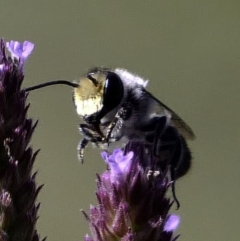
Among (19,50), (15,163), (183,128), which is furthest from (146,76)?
(15,163)

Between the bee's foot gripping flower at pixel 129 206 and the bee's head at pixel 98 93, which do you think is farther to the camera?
the bee's head at pixel 98 93

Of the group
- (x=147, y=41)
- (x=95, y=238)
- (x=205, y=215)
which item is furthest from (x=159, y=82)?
(x=95, y=238)

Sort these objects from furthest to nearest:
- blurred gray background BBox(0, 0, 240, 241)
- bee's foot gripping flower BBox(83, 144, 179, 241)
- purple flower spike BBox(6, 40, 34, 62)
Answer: blurred gray background BBox(0, 0, 240, 241) → purple flower spike BBox(6, 40, 34, 62) → bee's foot gripping flower BBox(83, 144, 179, 241)

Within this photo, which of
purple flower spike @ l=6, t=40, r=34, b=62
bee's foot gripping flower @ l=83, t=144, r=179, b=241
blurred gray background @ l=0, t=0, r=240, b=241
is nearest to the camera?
bee's foot gripping flower @ l=83, t=144, r=179, b=241

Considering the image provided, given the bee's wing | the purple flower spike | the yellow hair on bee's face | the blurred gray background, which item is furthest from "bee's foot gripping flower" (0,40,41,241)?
the blurred gray background

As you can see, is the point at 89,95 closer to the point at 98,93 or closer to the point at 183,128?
the point at 98,93

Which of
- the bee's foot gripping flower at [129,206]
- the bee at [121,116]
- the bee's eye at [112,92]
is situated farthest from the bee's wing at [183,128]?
the bee's foot gripping flower at [129,206]

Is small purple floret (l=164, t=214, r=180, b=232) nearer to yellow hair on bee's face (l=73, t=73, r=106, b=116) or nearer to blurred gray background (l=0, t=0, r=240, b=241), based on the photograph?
yellow hair on bee's face (l=73, t=73, r=106, b=116)

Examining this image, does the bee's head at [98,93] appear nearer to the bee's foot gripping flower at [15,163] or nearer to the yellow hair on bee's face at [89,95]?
the yellow hair on bee's face at [89,95]
